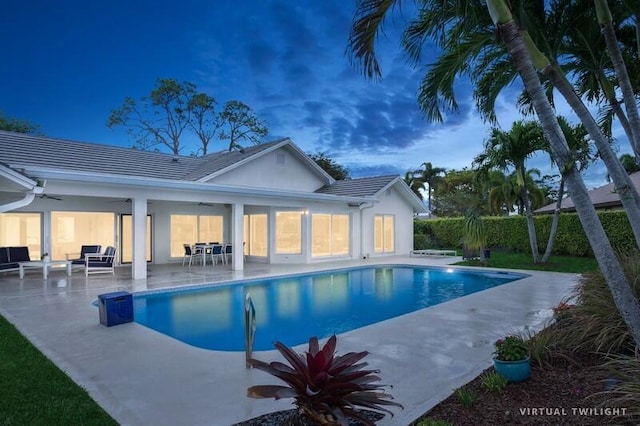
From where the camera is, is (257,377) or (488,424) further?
(257,377)

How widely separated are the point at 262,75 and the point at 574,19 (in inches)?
951

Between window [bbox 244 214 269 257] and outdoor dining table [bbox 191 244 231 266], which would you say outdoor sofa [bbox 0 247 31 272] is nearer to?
outdoor dining table [bbox 191 244 231 266]

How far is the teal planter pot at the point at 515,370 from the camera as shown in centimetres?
419

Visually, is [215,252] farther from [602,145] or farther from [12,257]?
[602,145]

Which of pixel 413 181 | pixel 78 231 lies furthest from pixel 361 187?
pixel 413 181

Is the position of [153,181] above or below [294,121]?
below

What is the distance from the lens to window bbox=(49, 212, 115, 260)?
1595cm

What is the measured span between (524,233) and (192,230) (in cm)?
1695

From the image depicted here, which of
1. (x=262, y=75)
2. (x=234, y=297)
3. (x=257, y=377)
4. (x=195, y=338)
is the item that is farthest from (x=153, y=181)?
(x=262, y=75)

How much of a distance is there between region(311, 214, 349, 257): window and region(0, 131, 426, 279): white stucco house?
1.9 inches

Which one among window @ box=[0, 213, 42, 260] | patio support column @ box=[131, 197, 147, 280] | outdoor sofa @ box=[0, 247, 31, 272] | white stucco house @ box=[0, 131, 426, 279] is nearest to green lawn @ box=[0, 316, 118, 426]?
white stucco house @ box=[0, 131, 426, 279]

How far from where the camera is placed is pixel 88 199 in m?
16.3

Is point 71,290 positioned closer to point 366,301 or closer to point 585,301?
point 366,301

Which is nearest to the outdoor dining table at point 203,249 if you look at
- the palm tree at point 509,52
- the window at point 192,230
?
the window at point 192,230
